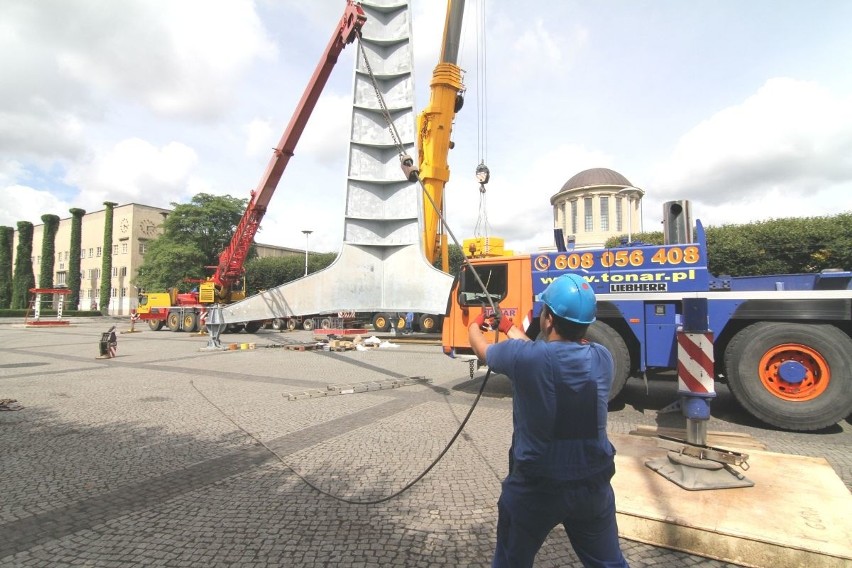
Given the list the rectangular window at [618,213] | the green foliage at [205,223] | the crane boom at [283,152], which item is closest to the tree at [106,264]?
the green foliage at [205,223]

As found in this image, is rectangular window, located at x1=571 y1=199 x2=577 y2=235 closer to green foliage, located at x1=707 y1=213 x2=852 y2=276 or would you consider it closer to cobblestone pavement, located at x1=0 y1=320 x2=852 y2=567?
green foliage, located at x1=707 y1=213 x2=852 y2=276

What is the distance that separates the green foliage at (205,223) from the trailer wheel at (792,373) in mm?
42505

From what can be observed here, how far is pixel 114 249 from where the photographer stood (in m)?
57.4

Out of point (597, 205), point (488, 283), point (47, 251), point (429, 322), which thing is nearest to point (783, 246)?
point (429, 322)

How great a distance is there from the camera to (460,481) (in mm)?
4230

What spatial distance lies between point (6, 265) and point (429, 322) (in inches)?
2468

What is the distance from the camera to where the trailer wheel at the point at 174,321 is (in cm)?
2716

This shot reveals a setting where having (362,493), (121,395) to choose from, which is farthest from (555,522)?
(121,395)

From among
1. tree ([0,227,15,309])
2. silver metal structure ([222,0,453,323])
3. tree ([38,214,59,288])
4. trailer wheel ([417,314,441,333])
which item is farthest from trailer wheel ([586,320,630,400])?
tree ([0,227,15,309])

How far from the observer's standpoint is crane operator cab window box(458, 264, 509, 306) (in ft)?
26.2

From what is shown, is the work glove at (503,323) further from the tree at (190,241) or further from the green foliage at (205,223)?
the green foliage at (205,223)

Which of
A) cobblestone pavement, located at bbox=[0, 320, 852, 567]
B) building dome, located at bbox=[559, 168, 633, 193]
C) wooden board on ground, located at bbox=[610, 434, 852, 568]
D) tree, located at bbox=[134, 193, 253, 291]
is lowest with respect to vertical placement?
cobblestone pavement, located at bbox=[0, 320, 852, 567]

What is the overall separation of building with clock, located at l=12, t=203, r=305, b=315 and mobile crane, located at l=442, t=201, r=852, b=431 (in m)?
55.8

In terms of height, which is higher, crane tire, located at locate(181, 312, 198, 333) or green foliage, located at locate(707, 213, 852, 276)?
green foliage, located at locate(707, 213, 852, 276)
